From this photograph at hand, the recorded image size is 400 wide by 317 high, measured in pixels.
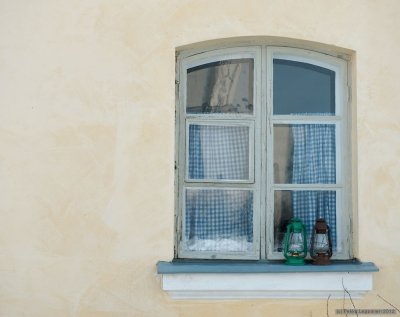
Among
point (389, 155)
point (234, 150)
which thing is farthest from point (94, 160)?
point (389, 155)

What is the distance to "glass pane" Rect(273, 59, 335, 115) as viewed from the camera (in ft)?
16.4

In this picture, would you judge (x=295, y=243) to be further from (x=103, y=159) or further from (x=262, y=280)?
(x=103, y=159)

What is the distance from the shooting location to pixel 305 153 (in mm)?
5000

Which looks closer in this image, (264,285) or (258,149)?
(264,285)

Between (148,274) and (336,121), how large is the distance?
69.0 inches

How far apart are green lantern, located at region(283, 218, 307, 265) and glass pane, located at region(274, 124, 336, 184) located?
34 centimetres

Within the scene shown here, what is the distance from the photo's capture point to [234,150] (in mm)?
4945

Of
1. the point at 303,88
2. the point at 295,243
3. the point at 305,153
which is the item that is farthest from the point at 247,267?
the point at 303,88

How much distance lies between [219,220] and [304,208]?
2.06 feet

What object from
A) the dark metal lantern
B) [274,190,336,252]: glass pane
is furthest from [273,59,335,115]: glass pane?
the dark metal lantern

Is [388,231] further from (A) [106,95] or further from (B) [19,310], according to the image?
(B) [19,310]

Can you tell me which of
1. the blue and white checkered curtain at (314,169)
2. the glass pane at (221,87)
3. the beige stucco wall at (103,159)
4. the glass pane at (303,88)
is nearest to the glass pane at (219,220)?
the beige stucco wall at (103,159)

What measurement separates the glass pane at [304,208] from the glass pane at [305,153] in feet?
0.29

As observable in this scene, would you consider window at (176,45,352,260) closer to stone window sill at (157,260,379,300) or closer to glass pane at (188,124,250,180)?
glass pane at (188,124,250,180)
